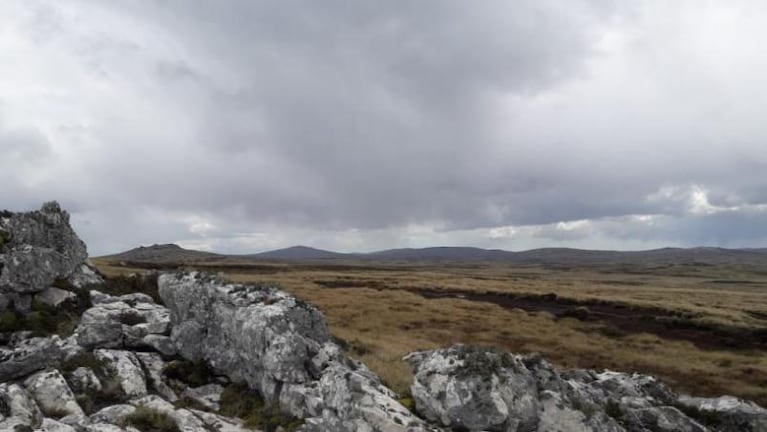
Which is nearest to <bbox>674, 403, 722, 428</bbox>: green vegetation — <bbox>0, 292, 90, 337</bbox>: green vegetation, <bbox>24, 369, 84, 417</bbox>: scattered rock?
<bbox>24, 369, 84, 417</bbox>: scattered rock

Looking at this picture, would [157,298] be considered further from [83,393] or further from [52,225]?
[83,393]

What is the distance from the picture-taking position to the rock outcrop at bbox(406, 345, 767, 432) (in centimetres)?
1527

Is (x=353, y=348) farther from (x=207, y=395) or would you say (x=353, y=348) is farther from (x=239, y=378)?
(x=207, y=395)

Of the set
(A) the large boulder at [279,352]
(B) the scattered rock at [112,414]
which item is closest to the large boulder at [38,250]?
(A) the large boulder at [279,352]

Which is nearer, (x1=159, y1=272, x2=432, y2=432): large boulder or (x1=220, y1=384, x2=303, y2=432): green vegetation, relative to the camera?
(x1=159, y1=272, x2=432, y2=432): large boulder

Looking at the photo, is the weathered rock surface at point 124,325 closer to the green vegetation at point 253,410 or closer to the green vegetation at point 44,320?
the green vegetation at point 44,320

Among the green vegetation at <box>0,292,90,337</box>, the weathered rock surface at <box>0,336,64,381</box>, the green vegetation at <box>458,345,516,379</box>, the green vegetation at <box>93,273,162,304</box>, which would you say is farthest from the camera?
the green vegetation at <box>93,273,162,304</box>

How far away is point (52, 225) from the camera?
101ft

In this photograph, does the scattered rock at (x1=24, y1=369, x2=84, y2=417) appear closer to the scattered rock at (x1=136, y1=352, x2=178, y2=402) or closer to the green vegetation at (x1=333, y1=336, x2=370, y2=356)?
the scattered rock at (x1=136, y1=352, x2=178, y2=402)

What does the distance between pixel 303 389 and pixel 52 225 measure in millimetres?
21459

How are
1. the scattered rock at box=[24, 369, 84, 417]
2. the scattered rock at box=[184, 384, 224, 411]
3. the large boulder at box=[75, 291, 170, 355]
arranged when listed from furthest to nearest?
the large boulder at box=[75, 291, 170, 355]
the scattered rock at box=[184, 384, 224, 411]
the scattered rock at box=[24, 369, 84, 417]

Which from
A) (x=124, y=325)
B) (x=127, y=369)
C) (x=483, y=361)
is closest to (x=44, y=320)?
(x=124, y=325)

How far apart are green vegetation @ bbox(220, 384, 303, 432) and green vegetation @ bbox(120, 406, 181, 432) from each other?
8.72ft

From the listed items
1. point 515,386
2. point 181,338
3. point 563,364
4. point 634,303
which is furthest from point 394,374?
point 634,303
